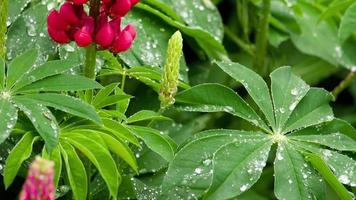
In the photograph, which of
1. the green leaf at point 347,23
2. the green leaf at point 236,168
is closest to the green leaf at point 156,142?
the green leaf at point 236,168

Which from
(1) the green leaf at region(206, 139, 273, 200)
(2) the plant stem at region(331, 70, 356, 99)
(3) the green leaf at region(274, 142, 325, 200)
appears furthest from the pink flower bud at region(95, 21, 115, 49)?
(2) the plant stem at region(331, 70, 356, 99)

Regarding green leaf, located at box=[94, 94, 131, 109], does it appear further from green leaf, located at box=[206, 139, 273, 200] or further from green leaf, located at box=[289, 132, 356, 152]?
green leaf, located at box=[289, 132, 356, 152]

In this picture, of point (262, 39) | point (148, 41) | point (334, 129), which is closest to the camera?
point (334, 129)

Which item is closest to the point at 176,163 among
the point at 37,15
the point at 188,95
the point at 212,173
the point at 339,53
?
the point at 212,173

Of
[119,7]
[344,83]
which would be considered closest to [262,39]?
[344,83]

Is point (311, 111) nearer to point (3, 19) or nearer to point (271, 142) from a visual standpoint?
point (271, 142)

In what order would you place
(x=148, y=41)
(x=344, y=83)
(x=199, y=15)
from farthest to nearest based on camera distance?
(x=344, y=83), (x=199, y=15), (x=148, y=41)
